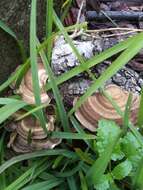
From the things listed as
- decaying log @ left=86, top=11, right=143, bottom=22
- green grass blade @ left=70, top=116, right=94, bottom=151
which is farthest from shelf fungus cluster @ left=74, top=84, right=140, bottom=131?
decaying log @ left=86, top=11, right=143, bottom=22

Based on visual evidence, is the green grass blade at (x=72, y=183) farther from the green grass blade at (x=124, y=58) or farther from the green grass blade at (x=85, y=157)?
the green grass blade at (x=124, y=58)

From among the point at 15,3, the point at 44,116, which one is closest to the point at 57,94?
the point at 44,116

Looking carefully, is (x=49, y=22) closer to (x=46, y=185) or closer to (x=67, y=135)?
(x=67, y=135)

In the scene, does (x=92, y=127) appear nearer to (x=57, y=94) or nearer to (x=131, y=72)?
(x=57, y=94)

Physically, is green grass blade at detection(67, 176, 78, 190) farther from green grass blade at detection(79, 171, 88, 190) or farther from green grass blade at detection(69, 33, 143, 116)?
green grass blade at detection(69, 33, 143, 116)

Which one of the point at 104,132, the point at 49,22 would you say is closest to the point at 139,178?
the point at 104,132
